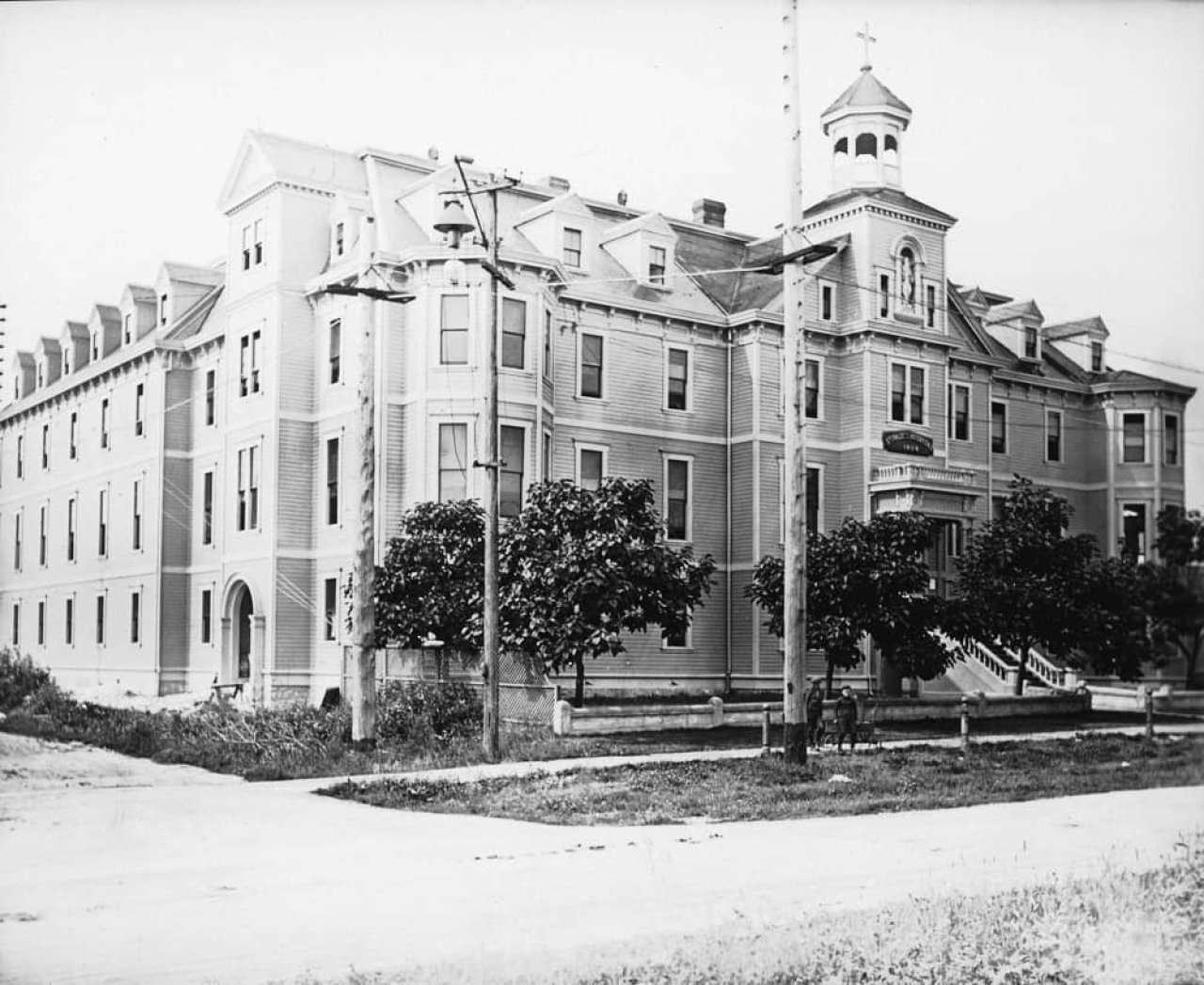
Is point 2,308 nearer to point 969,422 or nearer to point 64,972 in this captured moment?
point 64,972

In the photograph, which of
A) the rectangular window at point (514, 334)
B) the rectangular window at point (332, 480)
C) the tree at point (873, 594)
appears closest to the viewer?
the tree at point (873, 594)

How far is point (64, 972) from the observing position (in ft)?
27.4

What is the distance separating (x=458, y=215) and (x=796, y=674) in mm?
9999

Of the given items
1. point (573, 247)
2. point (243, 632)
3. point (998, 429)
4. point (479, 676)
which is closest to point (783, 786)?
point (479, 676)

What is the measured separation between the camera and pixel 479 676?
27.2 meters

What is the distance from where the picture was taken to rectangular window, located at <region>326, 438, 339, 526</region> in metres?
31.9

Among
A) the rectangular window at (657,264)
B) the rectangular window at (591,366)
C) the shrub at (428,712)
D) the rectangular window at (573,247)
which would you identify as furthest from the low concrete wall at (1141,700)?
the rectangular window at (573,247)

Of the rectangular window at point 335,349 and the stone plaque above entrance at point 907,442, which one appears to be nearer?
the rectangular window at point 335,349

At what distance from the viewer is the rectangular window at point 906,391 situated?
32.9 m

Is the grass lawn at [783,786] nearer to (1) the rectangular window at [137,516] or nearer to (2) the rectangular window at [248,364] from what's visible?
(1) the rectangular window at [137,516]

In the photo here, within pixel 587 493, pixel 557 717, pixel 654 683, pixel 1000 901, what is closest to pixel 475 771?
pixel 557 717

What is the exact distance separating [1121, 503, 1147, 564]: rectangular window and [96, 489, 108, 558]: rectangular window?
54.4 feet

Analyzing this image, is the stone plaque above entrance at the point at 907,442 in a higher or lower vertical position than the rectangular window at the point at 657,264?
lower

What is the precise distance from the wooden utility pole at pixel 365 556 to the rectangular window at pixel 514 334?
30.9 feet
